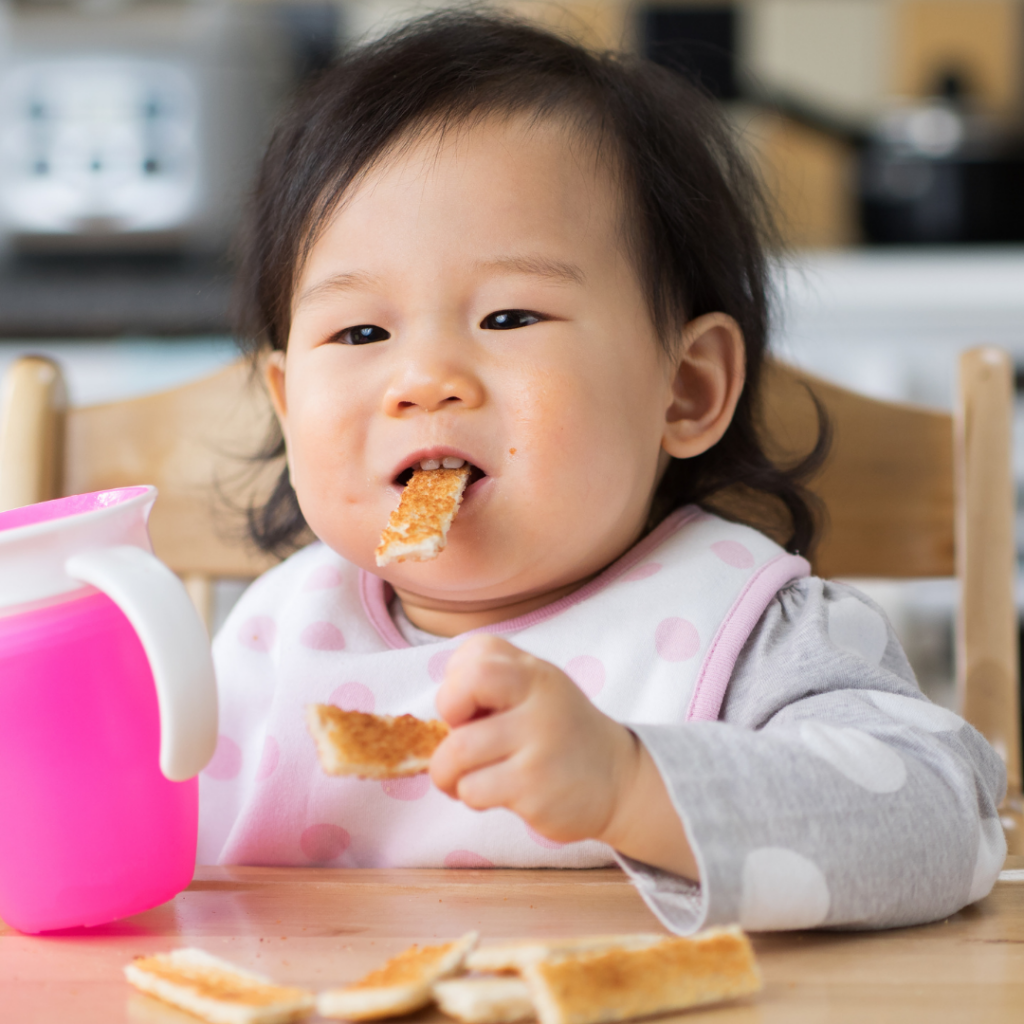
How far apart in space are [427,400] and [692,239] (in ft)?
0.84

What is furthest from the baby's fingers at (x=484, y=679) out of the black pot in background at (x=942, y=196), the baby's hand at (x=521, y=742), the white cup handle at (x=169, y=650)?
the black pot in background at (x=942, y=196)

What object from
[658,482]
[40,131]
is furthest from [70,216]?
[658,482]

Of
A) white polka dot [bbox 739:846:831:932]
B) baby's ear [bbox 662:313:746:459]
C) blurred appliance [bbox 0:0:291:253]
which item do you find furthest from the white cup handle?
blurred appliance [bbox 0:0:291:253]

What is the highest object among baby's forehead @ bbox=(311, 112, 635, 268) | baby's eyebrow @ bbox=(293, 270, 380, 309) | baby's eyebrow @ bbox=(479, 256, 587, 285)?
baby's forehead @ bbox=(311, 112, 635, 268)

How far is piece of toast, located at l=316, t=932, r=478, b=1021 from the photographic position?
0.46 meters

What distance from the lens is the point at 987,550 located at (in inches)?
40.7

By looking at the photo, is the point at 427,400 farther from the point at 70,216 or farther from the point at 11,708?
the point at 70,216

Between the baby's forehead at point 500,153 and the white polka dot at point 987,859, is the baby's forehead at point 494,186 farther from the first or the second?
the white polka dot at point 987,859

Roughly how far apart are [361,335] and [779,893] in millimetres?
451

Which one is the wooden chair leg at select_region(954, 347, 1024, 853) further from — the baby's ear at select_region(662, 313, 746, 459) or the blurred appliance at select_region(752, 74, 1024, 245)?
the blurred appliance at select_region(752, 74, 1024, 245)

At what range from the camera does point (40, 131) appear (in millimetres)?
2334

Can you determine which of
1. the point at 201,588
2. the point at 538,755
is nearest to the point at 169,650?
the point at 538,755

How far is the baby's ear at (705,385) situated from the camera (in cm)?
90

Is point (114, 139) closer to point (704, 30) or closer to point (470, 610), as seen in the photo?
point (704, 30)
